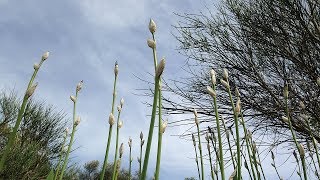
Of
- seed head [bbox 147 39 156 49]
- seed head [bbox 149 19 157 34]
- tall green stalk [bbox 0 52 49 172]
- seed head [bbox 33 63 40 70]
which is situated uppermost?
seed head [bbox 149 19 157 34]

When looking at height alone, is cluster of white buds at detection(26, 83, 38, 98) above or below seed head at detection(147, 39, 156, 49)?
below

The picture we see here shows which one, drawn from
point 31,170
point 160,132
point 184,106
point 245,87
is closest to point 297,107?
point 245,87

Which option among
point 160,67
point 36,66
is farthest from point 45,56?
point 160,67

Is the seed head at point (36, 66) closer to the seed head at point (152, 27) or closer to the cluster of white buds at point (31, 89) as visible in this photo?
the cluster of white buds at point (31, 89)

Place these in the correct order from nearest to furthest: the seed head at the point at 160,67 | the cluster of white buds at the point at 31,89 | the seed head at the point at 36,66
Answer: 1. the seed head at the point at 160,67
2. the cluster of white buds at the point at 31,89
3. the seed head at the point at 36,66

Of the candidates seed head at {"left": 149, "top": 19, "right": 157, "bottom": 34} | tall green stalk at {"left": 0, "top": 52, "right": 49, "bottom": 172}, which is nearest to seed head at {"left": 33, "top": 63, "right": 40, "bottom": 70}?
tall green stalk at {"left": 0, "top": 52, "right": 49, "bottom": 172}

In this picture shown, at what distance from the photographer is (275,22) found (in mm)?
6742

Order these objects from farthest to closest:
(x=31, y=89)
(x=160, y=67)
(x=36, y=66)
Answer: (x=36, y=66) → (x=31, y=89) → (x=160, y=67)

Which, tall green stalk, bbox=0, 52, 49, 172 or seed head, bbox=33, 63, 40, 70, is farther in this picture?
seed head, bbox=33, 63, 40, 70

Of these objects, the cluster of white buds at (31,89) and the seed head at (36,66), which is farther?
the seed head at (36,66)

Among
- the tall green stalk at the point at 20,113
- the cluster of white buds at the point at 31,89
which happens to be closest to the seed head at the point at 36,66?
the tall green stalk at the point at 20,113

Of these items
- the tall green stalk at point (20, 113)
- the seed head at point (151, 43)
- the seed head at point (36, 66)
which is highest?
the seed head at point (36, 66)

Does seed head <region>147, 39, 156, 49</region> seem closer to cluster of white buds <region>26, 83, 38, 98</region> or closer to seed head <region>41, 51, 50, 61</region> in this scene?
cluster of white buds <region>26, 83, 38, 98</region>

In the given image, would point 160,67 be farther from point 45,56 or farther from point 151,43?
point 45,56
